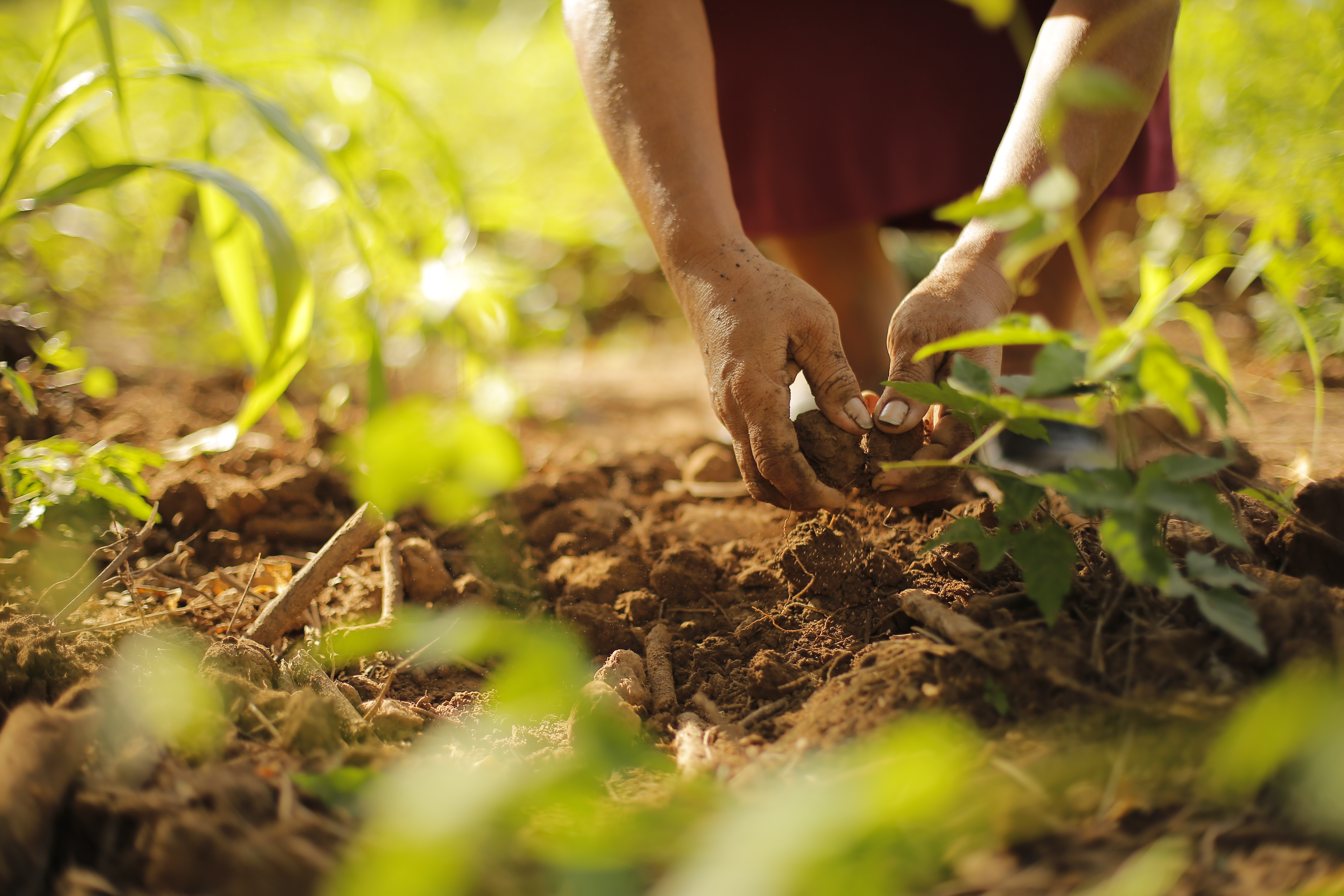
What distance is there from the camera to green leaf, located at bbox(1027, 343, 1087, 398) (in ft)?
2.39

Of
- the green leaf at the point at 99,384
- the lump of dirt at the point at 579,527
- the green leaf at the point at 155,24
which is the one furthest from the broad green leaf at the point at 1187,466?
the green leaf at the point at 99,384

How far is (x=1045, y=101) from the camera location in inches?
44.1

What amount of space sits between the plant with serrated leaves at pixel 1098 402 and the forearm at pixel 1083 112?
283mm

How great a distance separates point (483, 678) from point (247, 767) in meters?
0.42

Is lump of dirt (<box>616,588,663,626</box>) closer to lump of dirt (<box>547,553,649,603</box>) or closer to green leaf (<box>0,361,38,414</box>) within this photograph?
lump of dirt (<box>547,553,649,603</box>)

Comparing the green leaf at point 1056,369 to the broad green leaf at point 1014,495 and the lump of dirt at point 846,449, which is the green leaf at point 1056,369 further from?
the lump of dirt at point 846,449

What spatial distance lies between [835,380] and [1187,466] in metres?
0.49

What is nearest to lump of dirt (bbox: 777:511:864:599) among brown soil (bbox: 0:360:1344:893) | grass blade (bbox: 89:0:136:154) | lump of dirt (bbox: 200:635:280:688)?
brown soil (bbox: 0:360:1344:893)

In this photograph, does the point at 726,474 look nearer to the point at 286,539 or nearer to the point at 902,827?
the point at 286,539

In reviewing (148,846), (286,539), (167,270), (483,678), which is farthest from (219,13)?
(148,846)

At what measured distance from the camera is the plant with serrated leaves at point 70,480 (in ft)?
3.70

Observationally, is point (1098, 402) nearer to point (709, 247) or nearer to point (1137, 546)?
point (1137, 546)

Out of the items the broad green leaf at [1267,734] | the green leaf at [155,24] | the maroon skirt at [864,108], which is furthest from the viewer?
the maroon skirt at [864,108]

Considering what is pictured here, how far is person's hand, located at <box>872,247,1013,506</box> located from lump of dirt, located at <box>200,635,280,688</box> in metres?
0.85
